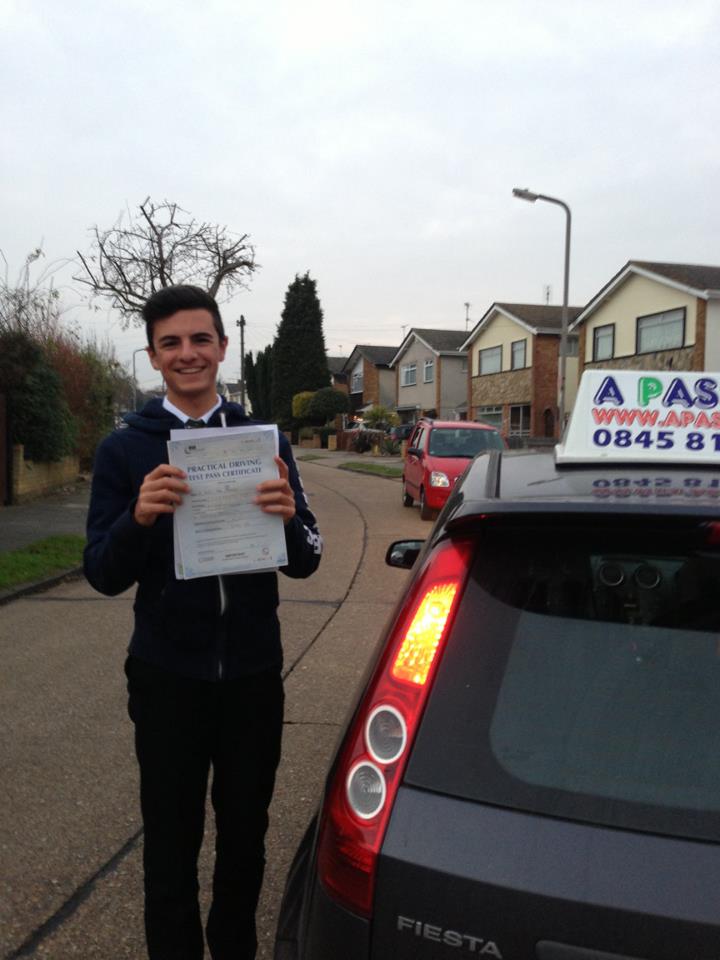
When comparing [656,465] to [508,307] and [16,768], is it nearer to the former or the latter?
[16,768]

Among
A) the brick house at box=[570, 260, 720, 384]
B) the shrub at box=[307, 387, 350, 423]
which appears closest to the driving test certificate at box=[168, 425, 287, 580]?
the brick house at box=[570, 260, 720, 384]

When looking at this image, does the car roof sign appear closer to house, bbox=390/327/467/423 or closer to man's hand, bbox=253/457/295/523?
man's hand, bbox=253/457/295/523

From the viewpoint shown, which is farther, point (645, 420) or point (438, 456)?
point (438, 456)

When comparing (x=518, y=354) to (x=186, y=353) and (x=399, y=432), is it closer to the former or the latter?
(x=399, y=432)

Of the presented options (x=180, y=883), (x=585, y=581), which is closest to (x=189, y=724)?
(x=180, y=883)

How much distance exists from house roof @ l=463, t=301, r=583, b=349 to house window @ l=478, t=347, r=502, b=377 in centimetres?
124

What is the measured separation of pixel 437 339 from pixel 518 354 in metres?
11.3

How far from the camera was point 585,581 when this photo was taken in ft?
5.03

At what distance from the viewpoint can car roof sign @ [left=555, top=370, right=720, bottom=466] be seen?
221cm

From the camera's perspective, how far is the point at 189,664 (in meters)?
2.13

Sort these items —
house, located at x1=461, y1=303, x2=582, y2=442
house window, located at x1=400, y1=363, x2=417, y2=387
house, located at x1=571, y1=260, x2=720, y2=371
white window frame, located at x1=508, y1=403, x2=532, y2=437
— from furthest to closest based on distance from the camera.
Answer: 1. house window, located at x1=400, y1=363, x2=417, y2=387
2. white window frame, located at x1=508, y1=403, x2=532, y2=437
3. house, located at x1=461, y1=303, x2=582, y2=442
4. house, located at x1=571, y1=260, x2=720, y2=371

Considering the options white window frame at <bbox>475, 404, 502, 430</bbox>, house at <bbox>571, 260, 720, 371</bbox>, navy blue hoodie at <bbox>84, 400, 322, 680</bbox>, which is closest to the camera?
navy blue hoodie at <bbox>84, 400, 322, 680</bbox>

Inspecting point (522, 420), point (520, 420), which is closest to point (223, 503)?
point (522, 420)

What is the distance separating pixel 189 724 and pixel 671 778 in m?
1.24
